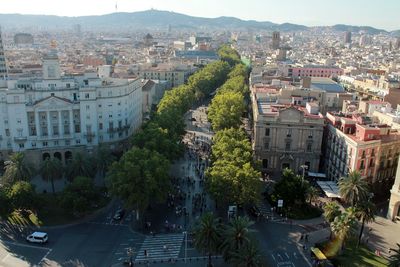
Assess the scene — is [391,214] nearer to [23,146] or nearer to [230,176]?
[230,176]

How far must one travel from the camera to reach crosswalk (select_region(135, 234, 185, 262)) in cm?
5862

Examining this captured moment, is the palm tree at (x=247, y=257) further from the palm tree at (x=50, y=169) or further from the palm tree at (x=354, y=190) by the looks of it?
the palm tree at (x=50, y=169)

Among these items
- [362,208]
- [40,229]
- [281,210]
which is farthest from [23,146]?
[362,208]

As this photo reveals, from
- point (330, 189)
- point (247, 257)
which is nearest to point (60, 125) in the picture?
point (330, 189)

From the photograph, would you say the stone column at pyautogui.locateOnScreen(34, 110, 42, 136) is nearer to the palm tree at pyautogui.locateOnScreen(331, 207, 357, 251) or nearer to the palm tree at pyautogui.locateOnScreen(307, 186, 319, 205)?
the palm tree at pyautogui.locateOnScreen(307, 186, 319, 205)

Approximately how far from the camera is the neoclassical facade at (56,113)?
300ft

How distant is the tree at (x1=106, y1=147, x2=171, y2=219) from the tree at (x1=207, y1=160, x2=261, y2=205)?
28.7 ft

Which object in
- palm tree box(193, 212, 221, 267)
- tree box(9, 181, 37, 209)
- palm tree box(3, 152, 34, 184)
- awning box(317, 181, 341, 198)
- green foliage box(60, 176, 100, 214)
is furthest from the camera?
awning box(317, 181, 341, 198)

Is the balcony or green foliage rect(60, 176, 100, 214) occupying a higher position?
the balcony

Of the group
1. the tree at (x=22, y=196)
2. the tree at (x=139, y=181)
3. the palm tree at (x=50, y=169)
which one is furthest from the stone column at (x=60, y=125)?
the tree at (x=139, y=181)

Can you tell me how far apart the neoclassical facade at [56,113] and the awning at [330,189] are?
173 feet

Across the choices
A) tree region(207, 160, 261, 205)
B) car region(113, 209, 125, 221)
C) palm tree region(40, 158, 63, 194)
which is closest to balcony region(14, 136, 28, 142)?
palm tree region(40, 158, 63, 194)

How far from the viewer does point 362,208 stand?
6019 cm

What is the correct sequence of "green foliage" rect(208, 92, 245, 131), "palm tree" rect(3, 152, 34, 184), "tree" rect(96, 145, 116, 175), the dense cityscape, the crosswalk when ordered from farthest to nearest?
"green foliage" rect(208, 92, 245, 131), "tree" rect(96, 145, 116, 175), "palm tree" rect(3, 152, 34, 184), the dense cityscape, the crosswalk
